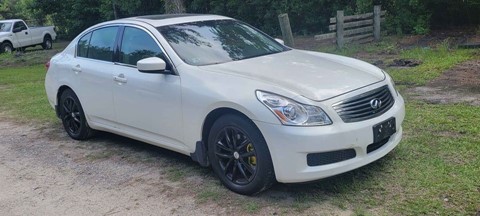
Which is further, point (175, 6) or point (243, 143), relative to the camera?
point (175, 6)

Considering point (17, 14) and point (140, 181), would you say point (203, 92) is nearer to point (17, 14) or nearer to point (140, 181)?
point (140, 181)

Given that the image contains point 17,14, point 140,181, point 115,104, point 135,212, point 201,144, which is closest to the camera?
point 135,212

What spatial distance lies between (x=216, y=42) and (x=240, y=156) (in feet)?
4.89

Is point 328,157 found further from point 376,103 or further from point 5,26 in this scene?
point 5,26

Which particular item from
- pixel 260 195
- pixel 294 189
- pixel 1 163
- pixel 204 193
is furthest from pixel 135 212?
pixel 1 163

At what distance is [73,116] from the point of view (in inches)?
255

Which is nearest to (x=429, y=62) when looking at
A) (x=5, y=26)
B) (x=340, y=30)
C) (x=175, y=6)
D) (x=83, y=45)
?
(x=340, y=30)

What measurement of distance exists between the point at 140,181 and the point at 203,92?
1147 mm

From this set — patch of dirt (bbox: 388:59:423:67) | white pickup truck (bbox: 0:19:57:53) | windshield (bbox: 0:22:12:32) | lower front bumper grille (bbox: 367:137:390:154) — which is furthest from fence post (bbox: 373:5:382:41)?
windshield (bbox: 0:22:12:32)

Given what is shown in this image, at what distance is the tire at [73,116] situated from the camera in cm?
632

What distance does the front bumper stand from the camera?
152 inches

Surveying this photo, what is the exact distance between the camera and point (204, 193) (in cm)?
442

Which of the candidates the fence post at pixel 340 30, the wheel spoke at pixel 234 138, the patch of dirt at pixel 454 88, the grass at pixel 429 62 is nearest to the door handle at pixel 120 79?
the wheel spoke at pixel 234 138

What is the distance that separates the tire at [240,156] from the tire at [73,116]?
8.15 feet
